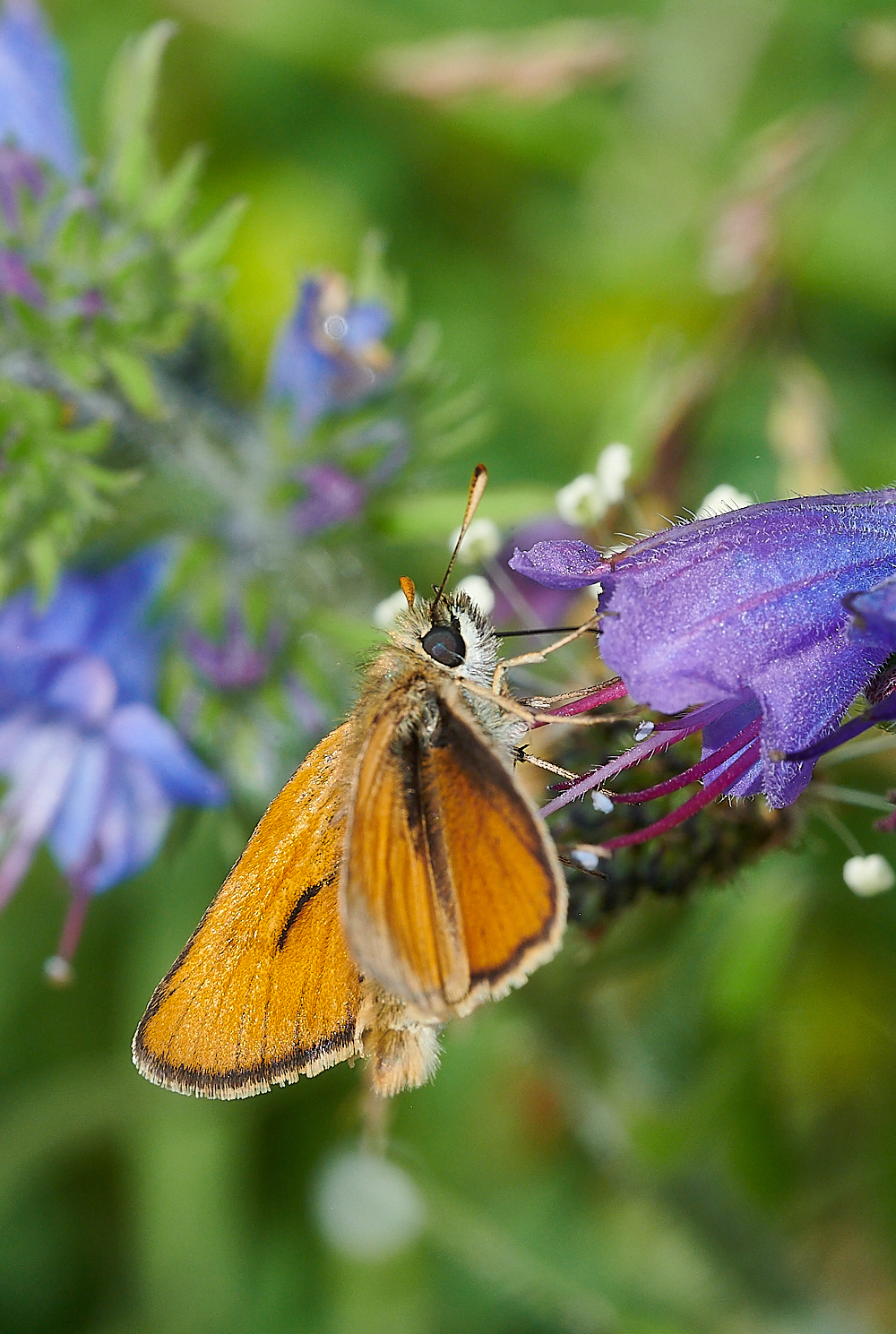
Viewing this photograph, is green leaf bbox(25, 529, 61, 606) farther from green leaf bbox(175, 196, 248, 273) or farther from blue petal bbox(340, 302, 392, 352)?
blue petal bbox(340, 302, 392, 352)

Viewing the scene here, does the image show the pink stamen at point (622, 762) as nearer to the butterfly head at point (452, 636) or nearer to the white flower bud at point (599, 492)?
the butterfly head at point (452, 636)

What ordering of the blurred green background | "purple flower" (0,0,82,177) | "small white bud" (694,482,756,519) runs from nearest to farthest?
"small white bud" (694,482,756,519), "purple flower" (0,0,82,177), the blurred green background

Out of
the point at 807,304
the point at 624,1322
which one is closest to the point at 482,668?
the point at 624,1322

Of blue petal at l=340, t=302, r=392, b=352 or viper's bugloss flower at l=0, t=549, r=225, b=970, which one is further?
blue petal at l=340, t=302, r=392, b=352

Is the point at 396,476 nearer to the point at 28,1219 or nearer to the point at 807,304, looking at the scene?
the point at 807,304

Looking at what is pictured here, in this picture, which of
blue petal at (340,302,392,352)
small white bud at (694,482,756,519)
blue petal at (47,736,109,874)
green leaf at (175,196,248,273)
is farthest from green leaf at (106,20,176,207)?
small white bud at (694,482,756,519)

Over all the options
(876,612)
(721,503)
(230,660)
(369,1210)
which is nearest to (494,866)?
(876,612)
